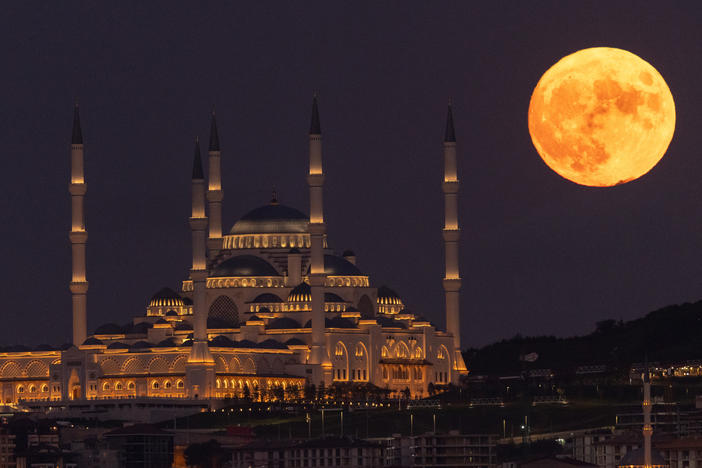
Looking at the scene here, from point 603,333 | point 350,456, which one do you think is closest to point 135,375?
point 350,456

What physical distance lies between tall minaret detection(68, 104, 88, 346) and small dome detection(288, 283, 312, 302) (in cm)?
1396

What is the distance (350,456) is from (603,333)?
75.3m

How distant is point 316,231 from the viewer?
500 ft

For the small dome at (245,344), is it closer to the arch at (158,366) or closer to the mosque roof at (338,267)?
the arch at (158,366)

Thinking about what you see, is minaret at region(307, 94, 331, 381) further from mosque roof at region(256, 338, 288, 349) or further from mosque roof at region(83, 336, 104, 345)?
mosque roof at region(83, 336, 104, 345)

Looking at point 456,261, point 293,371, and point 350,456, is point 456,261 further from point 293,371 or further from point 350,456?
point 350,456

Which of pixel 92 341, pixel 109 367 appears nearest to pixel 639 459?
pixel 109 367

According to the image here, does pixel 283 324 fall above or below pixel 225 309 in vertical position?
below

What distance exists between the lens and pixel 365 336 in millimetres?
157000

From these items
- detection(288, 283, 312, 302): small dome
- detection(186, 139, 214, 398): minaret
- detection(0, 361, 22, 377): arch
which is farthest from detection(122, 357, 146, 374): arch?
detection(288, 283, 312, 302): small dome

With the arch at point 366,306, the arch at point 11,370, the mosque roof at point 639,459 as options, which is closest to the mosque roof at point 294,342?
the arch at point 366,306

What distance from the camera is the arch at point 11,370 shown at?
515 feet

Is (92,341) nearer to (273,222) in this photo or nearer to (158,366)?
(158,366)

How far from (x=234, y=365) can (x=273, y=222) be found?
1814cm
